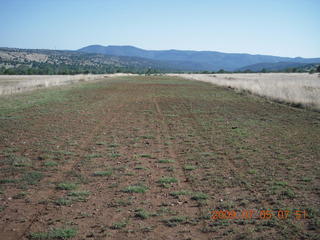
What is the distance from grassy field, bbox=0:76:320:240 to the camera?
4.23 meters

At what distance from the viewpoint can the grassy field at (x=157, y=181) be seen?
423 centimetres

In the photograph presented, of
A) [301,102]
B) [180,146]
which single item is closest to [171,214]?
[180,146]

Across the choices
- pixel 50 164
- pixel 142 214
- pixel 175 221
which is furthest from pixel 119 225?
pixel 50 164

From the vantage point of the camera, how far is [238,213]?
15.2 ft

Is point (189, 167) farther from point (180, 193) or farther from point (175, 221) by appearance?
point (175, 221)

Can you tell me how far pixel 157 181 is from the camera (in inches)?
236

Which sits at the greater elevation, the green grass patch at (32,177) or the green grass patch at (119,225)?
the green grass patch at (32,177)

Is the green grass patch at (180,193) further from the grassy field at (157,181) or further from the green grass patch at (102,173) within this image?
the green grass patch at (102,173)

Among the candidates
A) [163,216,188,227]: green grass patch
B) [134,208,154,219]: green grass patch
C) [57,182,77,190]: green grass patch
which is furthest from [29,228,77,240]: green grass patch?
[57,182,77,190]: green grass patch

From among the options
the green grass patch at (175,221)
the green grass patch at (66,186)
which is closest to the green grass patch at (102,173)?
the green grass patch at (66,186)

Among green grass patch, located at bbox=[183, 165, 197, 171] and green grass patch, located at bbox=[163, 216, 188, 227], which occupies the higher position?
green grass patch, located at bbox=[183, 165, 197, 171]

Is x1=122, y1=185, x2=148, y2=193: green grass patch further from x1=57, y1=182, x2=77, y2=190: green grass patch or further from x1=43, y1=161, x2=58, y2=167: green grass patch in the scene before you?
x1=43, y1=161, x2=58, y2=167: green grass patch

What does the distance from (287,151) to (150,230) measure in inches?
221

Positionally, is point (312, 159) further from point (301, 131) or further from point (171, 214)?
point (171, 214)
